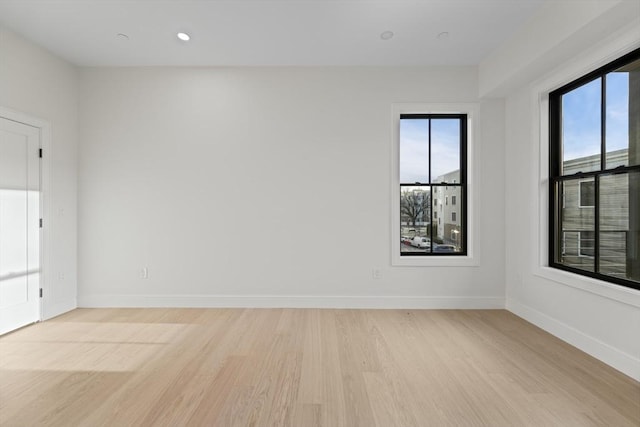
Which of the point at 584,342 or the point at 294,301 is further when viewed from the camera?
the point at 294,301

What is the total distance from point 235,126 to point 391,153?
6.42 feet

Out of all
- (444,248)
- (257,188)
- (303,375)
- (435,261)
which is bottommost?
(303,375)

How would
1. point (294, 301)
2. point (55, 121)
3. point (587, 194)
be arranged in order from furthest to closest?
point (294, 301) → point (55, 121) → point (587, 194)

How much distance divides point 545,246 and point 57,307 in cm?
546

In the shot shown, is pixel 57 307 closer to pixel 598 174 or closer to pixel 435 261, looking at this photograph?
pixel 435 261

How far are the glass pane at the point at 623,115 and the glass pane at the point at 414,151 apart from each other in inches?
67.8

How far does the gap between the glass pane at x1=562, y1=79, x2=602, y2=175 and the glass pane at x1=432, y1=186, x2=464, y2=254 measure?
Result: 1145 mm

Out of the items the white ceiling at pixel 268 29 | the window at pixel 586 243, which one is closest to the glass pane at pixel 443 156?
the white ceiling at pixel 268 29

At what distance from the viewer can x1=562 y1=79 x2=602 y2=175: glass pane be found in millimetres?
2721

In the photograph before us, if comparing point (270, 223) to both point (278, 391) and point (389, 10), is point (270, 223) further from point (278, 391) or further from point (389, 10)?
point (389, 10)

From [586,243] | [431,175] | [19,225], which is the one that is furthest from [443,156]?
[19,225]

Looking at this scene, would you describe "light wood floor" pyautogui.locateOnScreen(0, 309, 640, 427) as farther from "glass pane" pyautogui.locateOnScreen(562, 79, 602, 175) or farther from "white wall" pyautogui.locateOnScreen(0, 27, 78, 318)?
"glass pane" pyautogui.locateOnScreen(562, 79, 602, 175)

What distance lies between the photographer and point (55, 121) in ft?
11.6

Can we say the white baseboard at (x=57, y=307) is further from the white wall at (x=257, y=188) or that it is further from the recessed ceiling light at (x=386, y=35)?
the recessed ceiling light at (x=386, y=35)
